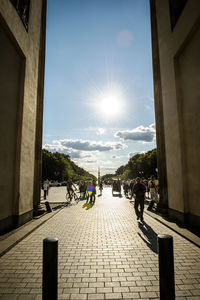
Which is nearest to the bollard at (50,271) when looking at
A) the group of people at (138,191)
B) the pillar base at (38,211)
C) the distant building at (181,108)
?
the distant building at (181,108)

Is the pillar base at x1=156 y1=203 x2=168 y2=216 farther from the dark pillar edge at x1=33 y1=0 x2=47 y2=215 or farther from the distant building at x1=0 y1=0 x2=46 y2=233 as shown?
the distant building at x1=0 y1=0 x2=46 y2=233

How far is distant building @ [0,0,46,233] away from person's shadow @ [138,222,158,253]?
4764 mm

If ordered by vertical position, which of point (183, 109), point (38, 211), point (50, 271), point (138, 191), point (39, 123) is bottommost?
point (38, 211)

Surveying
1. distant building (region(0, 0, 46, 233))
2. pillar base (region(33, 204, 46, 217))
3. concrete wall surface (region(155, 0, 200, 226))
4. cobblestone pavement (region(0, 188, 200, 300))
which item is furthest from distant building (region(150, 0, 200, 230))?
distant building (region(0, 0, 46, 233))

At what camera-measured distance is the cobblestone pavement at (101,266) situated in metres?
3.22

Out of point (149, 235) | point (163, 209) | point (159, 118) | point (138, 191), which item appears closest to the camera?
point (149, 235)

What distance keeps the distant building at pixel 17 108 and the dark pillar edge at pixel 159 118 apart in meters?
6.77

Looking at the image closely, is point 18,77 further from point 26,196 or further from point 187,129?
point 187,129

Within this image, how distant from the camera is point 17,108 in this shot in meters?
7.93

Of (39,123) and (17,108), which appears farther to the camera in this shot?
(39,123)

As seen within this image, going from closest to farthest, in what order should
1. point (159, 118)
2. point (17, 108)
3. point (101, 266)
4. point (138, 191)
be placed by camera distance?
point (101, 266) → point (17, 108) → point (138, 191) → point (159, 118)

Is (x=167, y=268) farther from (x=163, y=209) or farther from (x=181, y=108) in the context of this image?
(x=163, y=209)

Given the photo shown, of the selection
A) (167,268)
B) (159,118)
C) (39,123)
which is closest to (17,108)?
(39,123)

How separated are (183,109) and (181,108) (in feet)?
0.35
